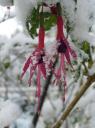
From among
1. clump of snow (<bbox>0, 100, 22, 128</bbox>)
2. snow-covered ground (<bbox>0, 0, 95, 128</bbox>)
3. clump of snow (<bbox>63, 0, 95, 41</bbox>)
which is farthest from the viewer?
snow-covered ground (<bbox>0, 0, 95, 128</bbox>)

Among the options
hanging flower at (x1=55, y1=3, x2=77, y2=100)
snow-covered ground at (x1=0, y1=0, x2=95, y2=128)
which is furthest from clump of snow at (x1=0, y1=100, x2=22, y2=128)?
hanging flower at (x1=55, y1=3, x2=77, y2=100)

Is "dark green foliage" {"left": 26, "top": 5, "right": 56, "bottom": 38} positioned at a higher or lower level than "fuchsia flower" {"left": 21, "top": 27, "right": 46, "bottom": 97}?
higher

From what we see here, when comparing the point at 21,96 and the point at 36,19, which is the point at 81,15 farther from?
the point at 21,96

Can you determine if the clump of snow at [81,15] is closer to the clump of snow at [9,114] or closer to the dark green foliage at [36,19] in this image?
the dark green foliage at [36,19]

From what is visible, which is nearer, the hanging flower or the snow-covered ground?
the hanging flower

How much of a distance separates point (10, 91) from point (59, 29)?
2.78 meters

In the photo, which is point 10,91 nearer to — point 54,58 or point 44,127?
point 44,127

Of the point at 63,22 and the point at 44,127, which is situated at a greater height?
the point at 63,22

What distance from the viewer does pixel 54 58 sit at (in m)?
0.93

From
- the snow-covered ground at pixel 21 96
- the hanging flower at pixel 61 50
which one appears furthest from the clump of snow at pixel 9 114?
the hanging flower at pixel 61 50

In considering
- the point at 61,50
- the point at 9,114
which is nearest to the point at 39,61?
the point at 61,50

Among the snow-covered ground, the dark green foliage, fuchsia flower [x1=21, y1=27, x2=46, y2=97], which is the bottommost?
the snow-covered ground

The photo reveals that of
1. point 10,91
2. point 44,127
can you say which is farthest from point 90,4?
point 10,91

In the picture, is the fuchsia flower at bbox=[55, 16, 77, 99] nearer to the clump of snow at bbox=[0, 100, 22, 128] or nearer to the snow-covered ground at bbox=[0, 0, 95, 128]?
the snow-covered ground at bbox=[0, 0, 95, 128]
